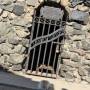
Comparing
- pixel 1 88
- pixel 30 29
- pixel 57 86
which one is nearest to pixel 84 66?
pixel 57 86

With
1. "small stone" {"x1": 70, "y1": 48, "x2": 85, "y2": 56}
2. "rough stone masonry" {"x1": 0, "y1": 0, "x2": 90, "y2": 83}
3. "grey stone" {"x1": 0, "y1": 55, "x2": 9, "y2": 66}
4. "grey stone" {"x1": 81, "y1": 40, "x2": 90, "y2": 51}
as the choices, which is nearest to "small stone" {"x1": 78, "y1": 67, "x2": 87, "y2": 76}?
"rough stone masonry" {"x1": 0, "y1": 0, "x2": 90, "y2": 83}

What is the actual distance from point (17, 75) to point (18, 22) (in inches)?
46.9

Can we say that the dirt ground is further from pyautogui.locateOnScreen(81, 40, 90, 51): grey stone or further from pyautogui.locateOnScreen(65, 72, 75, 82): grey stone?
Answer: pyautogui.locateOnScreen(81, 40, 90, 51): grey stone

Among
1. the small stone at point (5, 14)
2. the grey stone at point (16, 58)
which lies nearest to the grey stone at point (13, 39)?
the grey stone at point (16, 58)

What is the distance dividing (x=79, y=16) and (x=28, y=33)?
1214 mm

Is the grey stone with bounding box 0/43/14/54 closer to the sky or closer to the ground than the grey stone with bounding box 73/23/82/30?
closer to the ground

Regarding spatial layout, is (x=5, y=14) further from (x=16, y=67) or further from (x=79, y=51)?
(x=79, y=51)

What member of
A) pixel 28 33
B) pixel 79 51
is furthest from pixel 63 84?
pixel 28 33

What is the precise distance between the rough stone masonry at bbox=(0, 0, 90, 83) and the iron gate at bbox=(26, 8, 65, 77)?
0.20 m

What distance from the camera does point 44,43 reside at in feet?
25.4

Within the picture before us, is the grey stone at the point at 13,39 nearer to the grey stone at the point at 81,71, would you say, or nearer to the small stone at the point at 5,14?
the small stone at the point at 5,14

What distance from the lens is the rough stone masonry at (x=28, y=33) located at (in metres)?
7.48

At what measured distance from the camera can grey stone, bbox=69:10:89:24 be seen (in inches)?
295

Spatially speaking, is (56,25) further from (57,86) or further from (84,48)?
(57,86)
